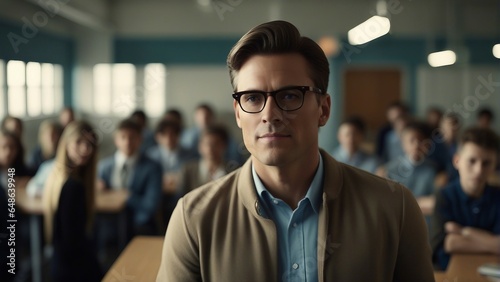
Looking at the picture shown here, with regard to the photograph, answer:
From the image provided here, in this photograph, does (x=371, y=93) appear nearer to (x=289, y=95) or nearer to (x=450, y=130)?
(x=450, y=130)

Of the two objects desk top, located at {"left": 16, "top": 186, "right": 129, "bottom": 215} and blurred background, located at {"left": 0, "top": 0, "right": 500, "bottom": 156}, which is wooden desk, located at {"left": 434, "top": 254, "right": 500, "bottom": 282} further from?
blurred background, located at {"left": 0, "top": 0, "right": 500, "bottom": 156}

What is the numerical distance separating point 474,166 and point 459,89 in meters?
7.21

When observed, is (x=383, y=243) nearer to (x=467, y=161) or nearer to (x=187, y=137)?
(x=467, y=161)

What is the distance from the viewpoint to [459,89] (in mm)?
9250

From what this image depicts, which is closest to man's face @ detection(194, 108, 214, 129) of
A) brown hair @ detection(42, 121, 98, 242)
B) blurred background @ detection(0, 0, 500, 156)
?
blurred background @ detection(0, 0, 500, 156)

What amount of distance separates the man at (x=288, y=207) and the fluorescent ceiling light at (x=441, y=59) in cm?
868

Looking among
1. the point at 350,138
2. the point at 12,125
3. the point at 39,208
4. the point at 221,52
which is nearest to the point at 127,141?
the point at 39,208

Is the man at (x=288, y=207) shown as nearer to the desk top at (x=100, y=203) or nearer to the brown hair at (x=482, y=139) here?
the brown hair at (x=482, y=139)

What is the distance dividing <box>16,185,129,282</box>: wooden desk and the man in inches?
103

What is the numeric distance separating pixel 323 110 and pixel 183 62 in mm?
8453

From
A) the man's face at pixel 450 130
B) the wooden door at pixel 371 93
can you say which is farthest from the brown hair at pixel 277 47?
the wooden door at pixel 371 93

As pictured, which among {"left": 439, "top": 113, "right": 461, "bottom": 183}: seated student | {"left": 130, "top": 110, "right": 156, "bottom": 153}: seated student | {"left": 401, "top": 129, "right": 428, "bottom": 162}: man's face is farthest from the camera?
{"left": 130, "top": 110, "right": 156, "bottom": 153}: seated student

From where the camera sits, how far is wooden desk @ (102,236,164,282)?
1.93 metres

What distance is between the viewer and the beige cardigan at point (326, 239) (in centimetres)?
112
